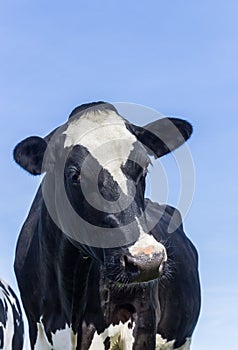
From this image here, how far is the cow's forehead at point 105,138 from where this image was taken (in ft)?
26.4

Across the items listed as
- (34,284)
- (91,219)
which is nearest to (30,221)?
(34,284)

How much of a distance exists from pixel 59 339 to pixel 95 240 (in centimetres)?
155

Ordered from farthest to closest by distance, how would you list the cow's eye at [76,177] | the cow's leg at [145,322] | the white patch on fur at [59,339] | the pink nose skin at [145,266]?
1. the white patch on fur at [59,339]
2. the cow's leg at [145,322]
3. the cow's eye at [76,177]
4. the pink nose skin at [145,266]

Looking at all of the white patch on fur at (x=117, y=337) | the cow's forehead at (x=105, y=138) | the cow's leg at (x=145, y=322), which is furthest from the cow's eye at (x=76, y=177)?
the white patch on fur at (x=117, y=337)

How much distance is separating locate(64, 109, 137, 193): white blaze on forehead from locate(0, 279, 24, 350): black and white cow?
6382mm

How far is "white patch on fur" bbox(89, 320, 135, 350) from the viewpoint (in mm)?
8766

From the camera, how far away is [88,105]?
9055 mm

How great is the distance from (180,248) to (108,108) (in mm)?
3257

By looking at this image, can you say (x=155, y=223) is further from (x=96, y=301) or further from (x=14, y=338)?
(x=14, y=338)

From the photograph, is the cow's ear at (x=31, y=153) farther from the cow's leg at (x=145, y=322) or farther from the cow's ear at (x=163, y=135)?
the cow's leg at (x=145, y=322)

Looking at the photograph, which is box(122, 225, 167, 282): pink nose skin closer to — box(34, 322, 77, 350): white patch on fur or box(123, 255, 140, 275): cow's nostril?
box(123, 255, 140, 275): cow's nostril

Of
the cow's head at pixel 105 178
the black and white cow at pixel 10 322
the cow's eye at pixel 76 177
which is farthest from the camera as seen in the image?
the black and white cow at pixel 10 322

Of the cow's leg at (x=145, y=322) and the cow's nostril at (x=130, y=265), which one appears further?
the cow's leg at (x=145, y=322)

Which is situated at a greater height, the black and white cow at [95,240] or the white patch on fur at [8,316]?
the white patch on fur at [8,316]
